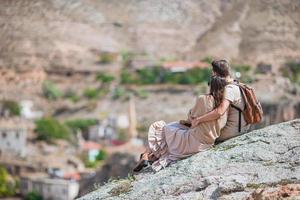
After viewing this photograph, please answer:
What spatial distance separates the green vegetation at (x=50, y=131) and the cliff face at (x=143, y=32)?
18.3 ft

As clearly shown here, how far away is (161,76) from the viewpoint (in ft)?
212

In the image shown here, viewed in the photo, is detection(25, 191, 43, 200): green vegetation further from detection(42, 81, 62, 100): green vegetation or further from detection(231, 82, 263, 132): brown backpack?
detection(42, 81, 62, 100): green vegetation

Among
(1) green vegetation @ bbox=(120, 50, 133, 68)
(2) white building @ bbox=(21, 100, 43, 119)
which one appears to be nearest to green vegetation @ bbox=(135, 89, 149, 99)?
(2) white building @ bbox=(21, 100, 43, 119)

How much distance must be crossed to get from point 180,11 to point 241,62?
5.26 m

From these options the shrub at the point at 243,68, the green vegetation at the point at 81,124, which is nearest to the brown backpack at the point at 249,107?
the green vegetation at the point at 81,124

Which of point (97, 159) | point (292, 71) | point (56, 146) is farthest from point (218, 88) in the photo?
point (292, 71)

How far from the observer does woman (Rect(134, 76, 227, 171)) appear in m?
7.70

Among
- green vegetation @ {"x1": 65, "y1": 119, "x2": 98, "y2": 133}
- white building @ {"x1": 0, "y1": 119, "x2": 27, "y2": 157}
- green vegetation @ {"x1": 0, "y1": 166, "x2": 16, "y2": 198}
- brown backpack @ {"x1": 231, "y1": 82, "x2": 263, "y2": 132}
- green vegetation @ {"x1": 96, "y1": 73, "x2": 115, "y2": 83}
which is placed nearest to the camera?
brown backpack @ {"x1": 231, "y1": 82, "x2": 263, "y2": 132}

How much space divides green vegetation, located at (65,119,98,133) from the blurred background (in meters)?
0.07

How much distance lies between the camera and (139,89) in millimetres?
62750

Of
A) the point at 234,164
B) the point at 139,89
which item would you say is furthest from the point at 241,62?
the point at 234,164

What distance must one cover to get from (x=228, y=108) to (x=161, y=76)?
5689cm

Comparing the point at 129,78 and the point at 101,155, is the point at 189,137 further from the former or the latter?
the point at 129,78

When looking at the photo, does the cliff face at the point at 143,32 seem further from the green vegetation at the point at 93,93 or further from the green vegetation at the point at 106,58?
the green vegetation at the point at 93,93
